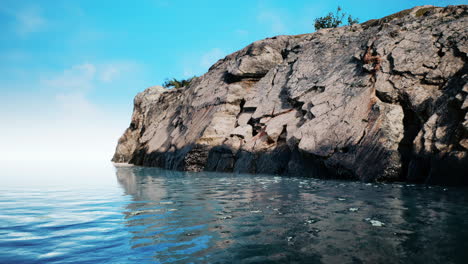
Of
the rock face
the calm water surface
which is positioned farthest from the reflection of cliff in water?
the rock face

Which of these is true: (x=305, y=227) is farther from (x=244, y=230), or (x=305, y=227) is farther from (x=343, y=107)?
(x=343, y=107)

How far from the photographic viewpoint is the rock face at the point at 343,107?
15.2 meters

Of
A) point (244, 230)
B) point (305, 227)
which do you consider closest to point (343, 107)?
point (305, 227)

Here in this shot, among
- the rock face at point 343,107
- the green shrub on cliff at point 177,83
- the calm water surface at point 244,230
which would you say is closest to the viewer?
the calm water surface at point 244,230

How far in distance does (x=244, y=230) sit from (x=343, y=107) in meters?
15.1

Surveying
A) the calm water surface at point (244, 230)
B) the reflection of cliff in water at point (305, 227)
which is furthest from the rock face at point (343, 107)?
the calm water surface at point (244, 230)

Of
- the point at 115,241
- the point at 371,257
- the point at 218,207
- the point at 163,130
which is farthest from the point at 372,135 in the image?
the point at 163,130

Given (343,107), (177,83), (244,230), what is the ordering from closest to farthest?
(244,230)
(343,107)
(177,83)

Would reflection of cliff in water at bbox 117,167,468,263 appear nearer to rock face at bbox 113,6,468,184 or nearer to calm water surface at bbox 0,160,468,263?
calm water surface at bbox 0,160,468,263

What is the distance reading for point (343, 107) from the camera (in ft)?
64.3

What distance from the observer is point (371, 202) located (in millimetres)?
9484

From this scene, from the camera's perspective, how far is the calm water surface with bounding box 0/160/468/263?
16.0 feet

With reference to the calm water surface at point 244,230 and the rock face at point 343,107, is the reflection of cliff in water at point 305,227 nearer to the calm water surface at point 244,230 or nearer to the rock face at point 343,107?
the calm water surface at point 244,230

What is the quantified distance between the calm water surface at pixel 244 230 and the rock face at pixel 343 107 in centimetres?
490
